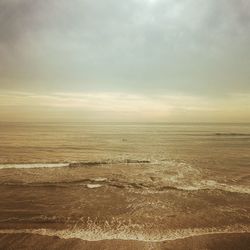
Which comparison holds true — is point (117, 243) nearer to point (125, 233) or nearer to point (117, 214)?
point (125, 233)

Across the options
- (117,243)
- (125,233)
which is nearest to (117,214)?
(125,233)

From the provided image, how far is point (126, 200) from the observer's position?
15.3 m

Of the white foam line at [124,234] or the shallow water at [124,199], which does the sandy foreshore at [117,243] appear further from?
the shallow water at [124,199]

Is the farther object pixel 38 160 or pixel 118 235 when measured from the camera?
pixel 38 160

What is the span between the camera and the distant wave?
A: 1075 centimetres

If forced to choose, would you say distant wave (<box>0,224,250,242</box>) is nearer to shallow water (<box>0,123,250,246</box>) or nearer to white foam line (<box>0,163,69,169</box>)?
shallow water (<box>0,123,250,246</box>)

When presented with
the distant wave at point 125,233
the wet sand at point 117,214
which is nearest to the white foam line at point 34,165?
the wet sand at point 117,214

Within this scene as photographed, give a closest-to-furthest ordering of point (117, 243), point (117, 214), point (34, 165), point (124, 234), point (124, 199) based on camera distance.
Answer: point (117, 243)
point (124, 234)
point (117, 214)
point (124, 199)
point (34, 165)

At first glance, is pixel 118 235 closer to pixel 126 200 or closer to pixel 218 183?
pixel 126 200

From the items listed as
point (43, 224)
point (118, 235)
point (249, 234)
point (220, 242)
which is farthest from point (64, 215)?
point (249, 234)

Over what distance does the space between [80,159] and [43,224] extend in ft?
57.6

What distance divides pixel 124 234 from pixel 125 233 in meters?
0.10

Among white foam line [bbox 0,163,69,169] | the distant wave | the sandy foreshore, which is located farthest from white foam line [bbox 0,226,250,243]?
white foam line [bbox 0,163,69,169]

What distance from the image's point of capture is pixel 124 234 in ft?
36.3
